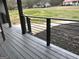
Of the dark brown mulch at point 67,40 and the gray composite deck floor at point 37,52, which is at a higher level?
the gray composite deck floor at point 37,52

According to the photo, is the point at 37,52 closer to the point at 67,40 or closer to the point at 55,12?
the point at 67,40

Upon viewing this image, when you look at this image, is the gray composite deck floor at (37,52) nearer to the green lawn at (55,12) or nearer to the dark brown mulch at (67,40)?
the dark brown mulch at (67,40)

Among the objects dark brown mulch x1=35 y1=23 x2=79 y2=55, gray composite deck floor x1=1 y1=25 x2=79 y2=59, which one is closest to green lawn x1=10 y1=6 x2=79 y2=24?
dark brown mulch x1=35 y1=23 x2=79 y2=55

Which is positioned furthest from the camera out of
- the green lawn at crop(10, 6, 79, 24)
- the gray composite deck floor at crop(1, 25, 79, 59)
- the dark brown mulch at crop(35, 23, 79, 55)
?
the green lawn at crop(10, 6, 79, 24)

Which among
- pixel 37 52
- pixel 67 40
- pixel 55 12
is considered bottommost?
pixel 67 40

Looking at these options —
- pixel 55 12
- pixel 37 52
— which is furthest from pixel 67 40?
pixel 55 12

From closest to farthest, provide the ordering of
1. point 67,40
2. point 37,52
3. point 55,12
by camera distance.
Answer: point 37,52
point 67,40
point 55,12

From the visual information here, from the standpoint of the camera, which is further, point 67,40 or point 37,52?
point 67,40

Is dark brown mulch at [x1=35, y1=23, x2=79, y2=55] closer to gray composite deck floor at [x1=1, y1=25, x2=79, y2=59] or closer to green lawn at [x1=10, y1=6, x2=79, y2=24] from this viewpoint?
gray composite deck floor at [x1=1, y1=25, x2=79, y2=59]

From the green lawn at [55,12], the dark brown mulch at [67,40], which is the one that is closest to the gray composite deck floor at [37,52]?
the dark brown mulch at [67,40]

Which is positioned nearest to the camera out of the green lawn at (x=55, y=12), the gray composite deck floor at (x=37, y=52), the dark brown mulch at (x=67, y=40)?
the gray composite deck floor at (x=37, y=52)

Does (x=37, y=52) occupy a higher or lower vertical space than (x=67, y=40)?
higher

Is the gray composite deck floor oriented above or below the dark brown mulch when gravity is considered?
above

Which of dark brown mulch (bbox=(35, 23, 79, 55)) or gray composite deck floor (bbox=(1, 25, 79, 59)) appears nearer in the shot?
gray composite deck floor (bbox=(1, 25, 79, 59))
